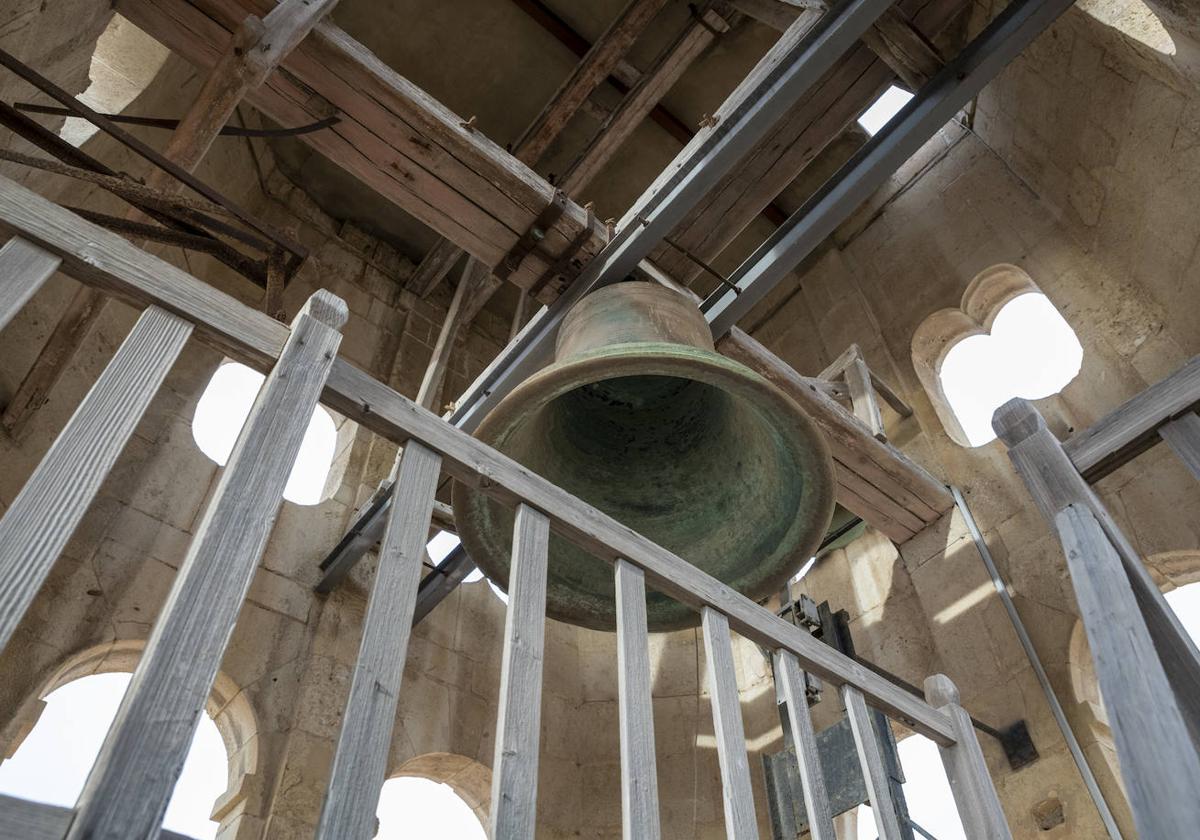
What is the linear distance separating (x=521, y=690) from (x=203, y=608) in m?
0.63

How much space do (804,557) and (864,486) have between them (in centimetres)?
350

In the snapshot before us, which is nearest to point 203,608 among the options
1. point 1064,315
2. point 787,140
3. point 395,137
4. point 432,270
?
point 395,137

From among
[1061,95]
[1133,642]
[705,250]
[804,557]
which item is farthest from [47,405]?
[1061,95]

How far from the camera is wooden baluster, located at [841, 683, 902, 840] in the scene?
7.01ft

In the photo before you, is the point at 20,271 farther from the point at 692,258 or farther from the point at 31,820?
the point at 692,258

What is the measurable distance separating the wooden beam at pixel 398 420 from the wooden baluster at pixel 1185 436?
0.98 m

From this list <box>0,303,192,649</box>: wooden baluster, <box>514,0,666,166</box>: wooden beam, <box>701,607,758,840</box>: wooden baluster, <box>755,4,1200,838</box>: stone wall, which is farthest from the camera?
<box>514,0,666,166</box>: wooden beam

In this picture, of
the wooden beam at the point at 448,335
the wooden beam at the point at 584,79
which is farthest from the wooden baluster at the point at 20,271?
the wooden beam at the point at 584,79

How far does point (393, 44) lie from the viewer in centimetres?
809

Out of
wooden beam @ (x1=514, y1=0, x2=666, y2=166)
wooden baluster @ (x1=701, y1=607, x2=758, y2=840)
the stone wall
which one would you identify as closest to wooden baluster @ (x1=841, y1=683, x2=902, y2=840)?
wooden baluster @ (x1=701, y1=607, x2=758, y2=840)

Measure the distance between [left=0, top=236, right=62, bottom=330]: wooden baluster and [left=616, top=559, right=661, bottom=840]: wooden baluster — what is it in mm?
1229

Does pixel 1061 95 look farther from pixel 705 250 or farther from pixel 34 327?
pixel 34 327

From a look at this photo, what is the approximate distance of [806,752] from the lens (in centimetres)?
215

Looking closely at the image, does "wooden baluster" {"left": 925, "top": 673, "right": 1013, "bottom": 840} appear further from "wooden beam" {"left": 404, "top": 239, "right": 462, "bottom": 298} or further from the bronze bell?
"wooden beam" {"left": 404, "top": 239, "right": 462, "bottom": 298}
